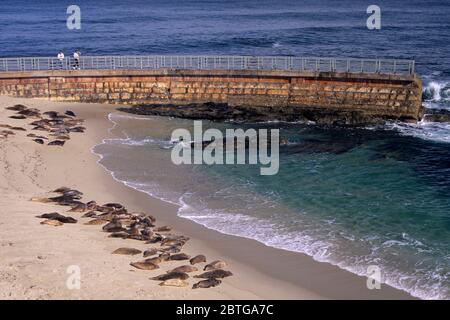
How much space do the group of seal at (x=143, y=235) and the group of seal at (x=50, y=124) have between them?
815 cm

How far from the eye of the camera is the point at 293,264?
57.5 ft

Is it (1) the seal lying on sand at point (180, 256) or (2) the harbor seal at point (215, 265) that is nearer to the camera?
(2) the harbor seal at point (215, 265)

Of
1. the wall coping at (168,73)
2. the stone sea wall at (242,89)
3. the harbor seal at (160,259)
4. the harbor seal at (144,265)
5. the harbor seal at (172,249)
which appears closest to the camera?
the harbor seal at (144,265)

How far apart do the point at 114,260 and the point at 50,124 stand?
59.6 ft

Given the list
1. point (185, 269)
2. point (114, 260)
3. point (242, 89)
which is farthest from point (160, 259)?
point (242, 89)

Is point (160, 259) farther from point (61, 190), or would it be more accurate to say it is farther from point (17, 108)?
point (17, 108)

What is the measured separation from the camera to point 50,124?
33.5 m

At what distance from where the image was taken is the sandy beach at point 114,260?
14.8m

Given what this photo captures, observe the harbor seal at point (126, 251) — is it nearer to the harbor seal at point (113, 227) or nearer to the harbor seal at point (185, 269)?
the harbor seal at point (185, 269)

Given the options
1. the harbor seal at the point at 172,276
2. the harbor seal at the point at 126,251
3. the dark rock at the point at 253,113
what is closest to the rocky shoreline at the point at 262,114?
the dark rock at the point at 253,113

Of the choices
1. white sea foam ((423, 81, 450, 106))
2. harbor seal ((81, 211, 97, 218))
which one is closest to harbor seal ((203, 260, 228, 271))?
harbor seal ((81, 211, 97, 218))

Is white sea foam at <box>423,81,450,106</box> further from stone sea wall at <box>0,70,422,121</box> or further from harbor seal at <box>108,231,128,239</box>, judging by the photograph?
harbor seal at <box>108,231,128,239</box>

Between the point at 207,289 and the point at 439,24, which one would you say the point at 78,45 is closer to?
the point at 439,24

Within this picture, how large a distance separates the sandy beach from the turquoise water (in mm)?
707
